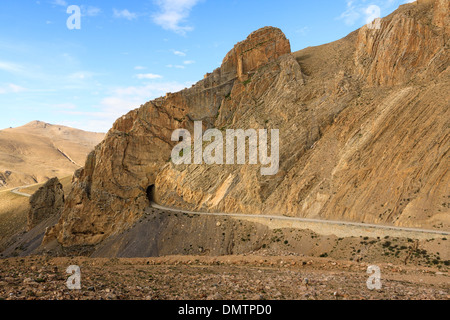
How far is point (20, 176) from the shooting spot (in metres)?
130

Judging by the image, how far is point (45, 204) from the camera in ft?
185

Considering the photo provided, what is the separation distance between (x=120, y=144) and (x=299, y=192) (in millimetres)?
28477

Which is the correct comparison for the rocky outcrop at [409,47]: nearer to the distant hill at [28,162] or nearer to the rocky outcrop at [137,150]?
the rocky outcrop at [137,150]

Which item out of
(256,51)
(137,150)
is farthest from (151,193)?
(256,51)

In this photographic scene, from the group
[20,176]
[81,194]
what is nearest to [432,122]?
[81,194]

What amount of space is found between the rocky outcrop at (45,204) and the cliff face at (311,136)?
11.8 m

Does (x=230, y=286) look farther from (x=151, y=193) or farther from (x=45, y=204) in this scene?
(x=45, y=204)

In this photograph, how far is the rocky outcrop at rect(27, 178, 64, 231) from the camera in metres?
54.8

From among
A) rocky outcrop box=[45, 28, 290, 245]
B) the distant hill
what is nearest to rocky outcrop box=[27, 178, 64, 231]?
rocky outcrop box=[45, 28, 290, 245]

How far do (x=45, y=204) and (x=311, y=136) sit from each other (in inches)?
1876

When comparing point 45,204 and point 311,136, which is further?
point 45,204

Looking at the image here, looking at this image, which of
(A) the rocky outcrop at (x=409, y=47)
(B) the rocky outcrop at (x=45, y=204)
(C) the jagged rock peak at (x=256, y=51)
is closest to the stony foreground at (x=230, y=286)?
(A) the rocky outcrop at (x=409, y=47)

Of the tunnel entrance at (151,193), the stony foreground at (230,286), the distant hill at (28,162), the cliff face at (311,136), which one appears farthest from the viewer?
the distant hill at (28,162)

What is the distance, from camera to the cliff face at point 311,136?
100 feet
